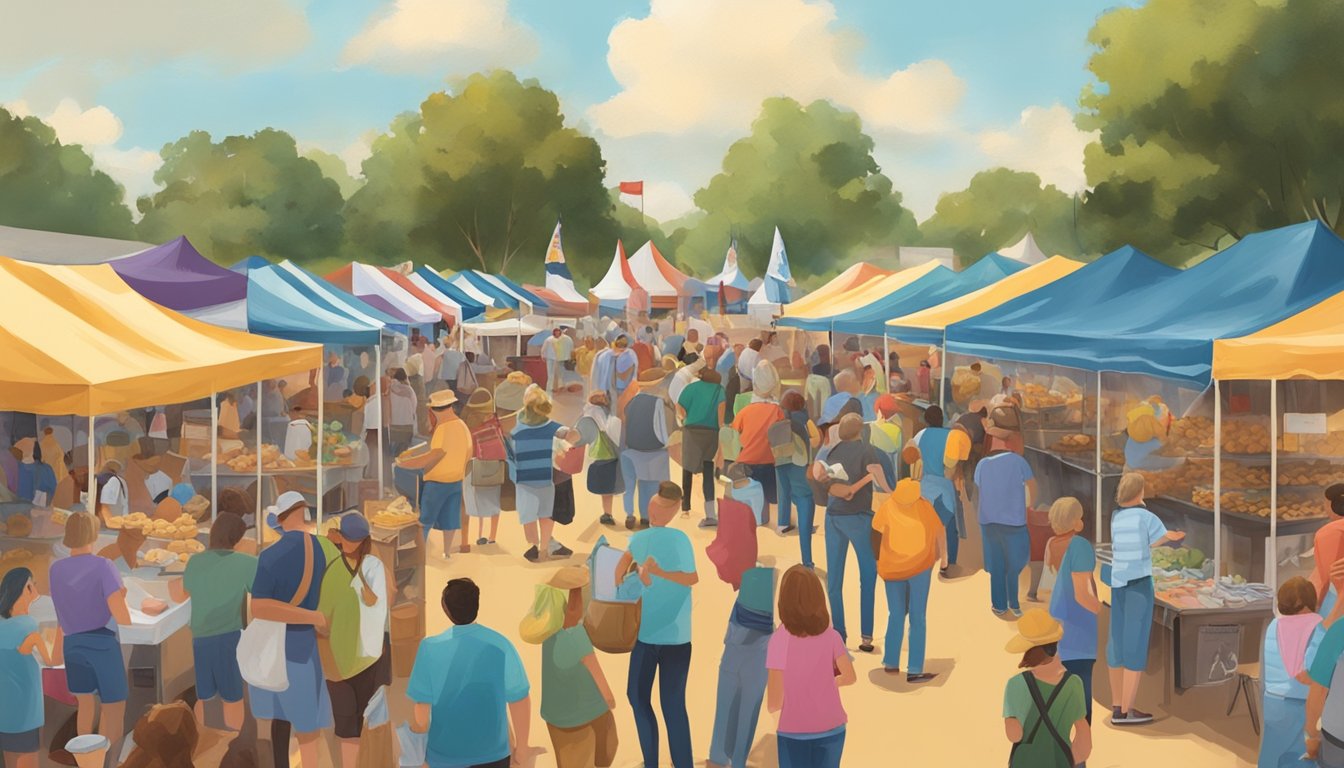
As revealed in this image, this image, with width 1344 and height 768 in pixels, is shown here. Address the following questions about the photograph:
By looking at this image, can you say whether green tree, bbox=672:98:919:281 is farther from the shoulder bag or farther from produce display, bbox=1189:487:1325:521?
the shoulder bag

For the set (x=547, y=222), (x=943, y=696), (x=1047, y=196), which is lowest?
(x=943, y=696)

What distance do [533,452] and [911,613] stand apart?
4.39 m

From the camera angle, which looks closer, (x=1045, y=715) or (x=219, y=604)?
(x=1045, y=715)

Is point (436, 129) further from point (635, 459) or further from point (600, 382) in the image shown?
point (635, 459)

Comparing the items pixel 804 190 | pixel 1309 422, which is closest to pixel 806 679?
pixel 1309 422

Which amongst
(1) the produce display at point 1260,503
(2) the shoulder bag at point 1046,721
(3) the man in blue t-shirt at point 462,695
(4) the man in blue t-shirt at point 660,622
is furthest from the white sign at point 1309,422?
(3) the man in blue t-shirt at point 462,695

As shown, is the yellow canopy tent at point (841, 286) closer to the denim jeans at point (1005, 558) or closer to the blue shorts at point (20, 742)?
the denim jeans at point (1005, 558)

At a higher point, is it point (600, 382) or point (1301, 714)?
point (600, 382)

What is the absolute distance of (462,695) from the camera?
4.54 metres

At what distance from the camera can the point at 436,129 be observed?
6300 centimetres

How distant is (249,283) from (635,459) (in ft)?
13.9

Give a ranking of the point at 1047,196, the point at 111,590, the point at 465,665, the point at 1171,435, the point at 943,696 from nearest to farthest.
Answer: the point at 465,665 → the point at 111,590 → the point at 943,696 → the point at 1171,435 → the point at 1047,196

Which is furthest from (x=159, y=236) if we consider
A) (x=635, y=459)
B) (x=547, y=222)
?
(x=635, y=459)

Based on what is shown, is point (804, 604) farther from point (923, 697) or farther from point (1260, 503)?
point (1260, 503)
